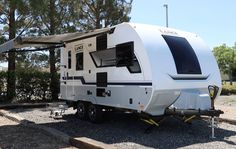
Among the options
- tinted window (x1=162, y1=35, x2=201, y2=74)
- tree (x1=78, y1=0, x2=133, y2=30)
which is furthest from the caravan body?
tree (x1=78, y1=0, x2=133, y2=30)

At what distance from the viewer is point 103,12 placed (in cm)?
2266

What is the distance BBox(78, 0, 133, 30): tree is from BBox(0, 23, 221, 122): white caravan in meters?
10.1

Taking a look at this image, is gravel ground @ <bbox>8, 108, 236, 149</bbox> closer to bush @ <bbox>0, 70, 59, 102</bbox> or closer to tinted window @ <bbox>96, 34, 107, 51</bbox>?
tinted window @ <bbox>96, 34, 107, 51</bbox>

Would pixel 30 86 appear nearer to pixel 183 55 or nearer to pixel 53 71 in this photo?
pixel 53 71

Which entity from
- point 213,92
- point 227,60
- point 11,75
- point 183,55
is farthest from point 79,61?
point 227,60

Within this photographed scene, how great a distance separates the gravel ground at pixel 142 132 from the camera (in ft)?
29.4

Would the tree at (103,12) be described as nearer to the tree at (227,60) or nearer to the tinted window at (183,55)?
the tinted window at (183,55)

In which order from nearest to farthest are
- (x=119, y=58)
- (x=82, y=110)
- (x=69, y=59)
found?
(x=119, y=58) → (x=82, y=110) → (x=69, y=59)

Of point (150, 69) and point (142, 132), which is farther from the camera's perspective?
point (142, 132)

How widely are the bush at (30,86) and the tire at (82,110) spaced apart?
297 inches

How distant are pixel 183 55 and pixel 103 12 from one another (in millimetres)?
12814

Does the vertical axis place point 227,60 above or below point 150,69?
above

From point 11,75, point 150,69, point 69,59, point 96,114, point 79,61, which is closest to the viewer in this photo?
point 150,69

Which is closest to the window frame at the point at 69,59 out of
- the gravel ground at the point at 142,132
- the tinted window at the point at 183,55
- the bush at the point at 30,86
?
the gravel ground at the point at 142,132
